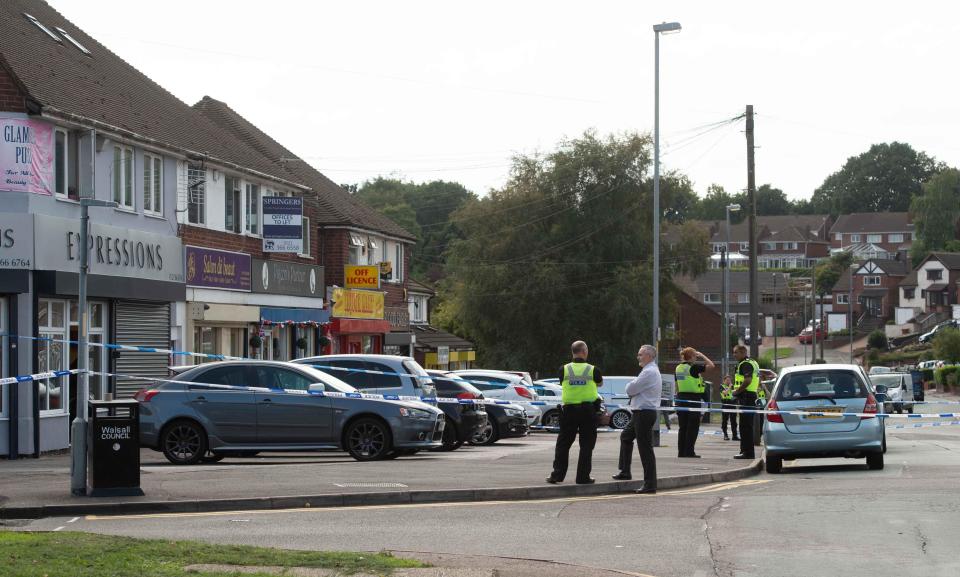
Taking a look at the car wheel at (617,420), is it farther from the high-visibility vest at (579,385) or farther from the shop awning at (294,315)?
the high-visibility vest at (579,385)

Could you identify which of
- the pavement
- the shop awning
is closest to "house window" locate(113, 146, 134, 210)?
the pavement

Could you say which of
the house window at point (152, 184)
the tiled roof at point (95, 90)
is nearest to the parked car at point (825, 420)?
the tiled roof at point (95, 90)

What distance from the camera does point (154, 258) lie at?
2762cm

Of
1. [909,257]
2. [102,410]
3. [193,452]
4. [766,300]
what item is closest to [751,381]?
[193,452]

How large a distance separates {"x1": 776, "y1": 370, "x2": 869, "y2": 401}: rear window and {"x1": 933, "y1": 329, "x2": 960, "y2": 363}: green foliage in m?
70.2

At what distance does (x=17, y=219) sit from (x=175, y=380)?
14.6 feet

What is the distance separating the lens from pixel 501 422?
2752cm

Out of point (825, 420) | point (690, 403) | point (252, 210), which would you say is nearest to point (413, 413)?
point (690, 403)

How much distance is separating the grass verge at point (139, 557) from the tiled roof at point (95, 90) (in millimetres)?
14469

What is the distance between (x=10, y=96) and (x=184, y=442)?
718 centimetres

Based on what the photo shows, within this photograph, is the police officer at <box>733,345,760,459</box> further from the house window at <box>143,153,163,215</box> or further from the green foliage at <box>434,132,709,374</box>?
the green foliage at <box>434,132,709,374</box>

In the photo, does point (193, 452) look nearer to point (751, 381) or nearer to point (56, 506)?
point (56, 506)

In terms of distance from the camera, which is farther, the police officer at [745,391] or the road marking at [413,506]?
the police officer at [745,391]

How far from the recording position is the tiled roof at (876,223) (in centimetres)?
15775
